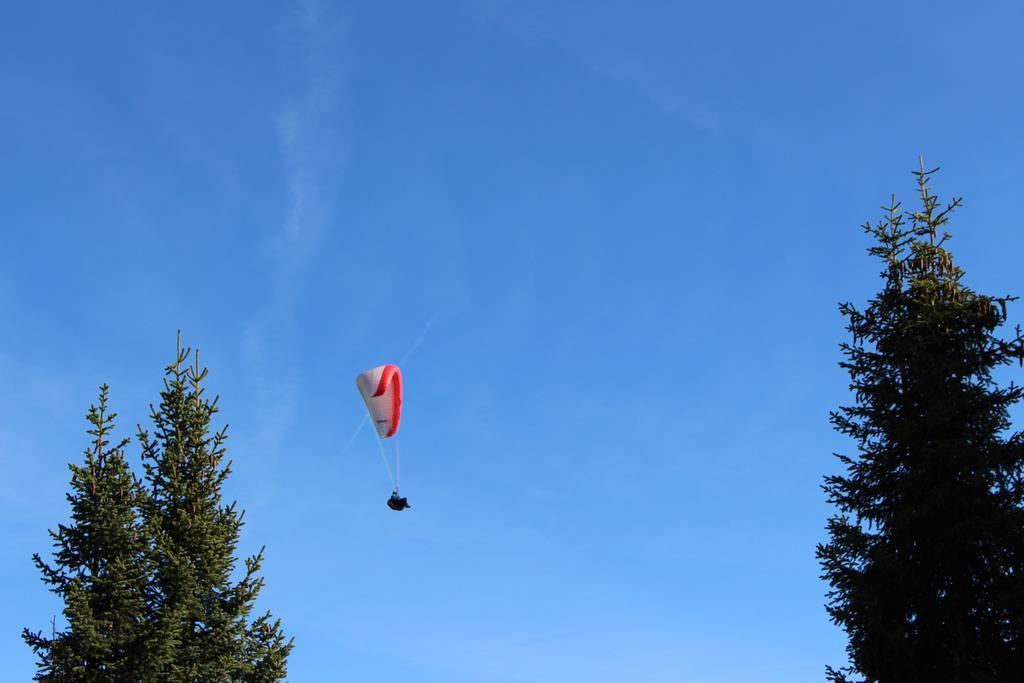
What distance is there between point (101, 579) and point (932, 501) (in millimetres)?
18707

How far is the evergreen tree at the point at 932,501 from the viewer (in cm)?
1847

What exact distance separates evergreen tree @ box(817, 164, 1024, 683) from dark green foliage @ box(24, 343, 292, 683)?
14104mm

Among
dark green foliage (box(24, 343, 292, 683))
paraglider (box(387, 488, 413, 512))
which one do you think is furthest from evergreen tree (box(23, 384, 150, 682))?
paraglider (box(387, 488, 413, 512))

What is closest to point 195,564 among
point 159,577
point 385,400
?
point 159,577

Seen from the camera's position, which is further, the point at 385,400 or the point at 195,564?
the point at 385,400

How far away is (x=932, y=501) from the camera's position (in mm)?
19078

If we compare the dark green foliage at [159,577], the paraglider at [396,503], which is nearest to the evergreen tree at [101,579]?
the dark green foliage at [159,577]

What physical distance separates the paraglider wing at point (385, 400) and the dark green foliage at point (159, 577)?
799 cm

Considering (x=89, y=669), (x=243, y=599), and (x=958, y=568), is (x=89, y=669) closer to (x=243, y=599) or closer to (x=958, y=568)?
(x=243, y=599)

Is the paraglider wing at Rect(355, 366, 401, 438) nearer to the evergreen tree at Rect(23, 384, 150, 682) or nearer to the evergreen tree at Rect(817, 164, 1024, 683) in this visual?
the evergreen tree at Rect(23, 384, 150, 682)

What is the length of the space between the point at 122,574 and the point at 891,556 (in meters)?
17.3

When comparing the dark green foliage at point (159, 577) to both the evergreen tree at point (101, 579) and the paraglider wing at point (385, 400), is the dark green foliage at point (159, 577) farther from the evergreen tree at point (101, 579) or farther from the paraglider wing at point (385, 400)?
the paraglider wing at point (385, 400)

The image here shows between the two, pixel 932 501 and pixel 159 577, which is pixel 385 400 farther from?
pixel 932 501

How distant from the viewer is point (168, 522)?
82.1 ft
